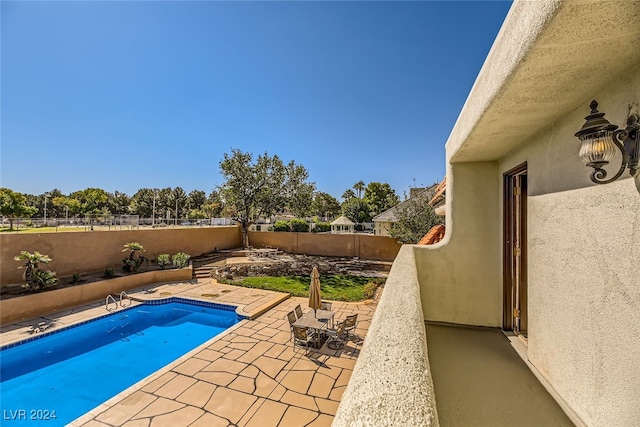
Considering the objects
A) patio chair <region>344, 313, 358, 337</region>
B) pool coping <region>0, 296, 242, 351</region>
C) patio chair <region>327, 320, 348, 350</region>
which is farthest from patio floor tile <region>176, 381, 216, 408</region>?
pool coping <region>0, 296, 242, 351</region>

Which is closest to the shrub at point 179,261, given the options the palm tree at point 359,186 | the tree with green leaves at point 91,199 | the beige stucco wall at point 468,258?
the beige stucco wall at point 468,258

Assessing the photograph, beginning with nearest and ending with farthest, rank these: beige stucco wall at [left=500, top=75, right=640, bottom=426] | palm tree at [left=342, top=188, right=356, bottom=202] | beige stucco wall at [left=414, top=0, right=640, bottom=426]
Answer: beige stucco wall at [left=414, top=0, right=640, bottom=426] < beige stucco wall at [left=500, top=75, right=640, bottom=426] < palm tree at [left=342, top=188, right=356, bottom=202]

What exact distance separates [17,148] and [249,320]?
29857 mm

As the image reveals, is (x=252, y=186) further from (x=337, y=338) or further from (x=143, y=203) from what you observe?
(x=143, y=203)

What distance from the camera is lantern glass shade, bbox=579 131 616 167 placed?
6.48ft

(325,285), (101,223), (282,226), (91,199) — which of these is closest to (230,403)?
(325,285)

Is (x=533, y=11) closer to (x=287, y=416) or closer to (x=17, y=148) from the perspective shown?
(x=287, y=416)

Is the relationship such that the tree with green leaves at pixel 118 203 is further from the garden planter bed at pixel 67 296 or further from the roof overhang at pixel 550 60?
the roof overhang at pixel 550 60

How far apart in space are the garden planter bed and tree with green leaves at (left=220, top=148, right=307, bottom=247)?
1004cm

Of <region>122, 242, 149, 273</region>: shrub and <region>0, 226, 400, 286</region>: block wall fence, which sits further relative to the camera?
<region>122, 242, 149, 273</region>: shrub

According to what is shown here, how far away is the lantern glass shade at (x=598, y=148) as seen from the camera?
1977 mm

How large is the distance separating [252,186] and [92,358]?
18096 mm

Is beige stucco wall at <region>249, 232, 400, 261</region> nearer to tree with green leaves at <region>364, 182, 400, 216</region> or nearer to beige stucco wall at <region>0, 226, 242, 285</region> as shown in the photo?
beige stucco wall at <region>0, 226, 242, 285</region>

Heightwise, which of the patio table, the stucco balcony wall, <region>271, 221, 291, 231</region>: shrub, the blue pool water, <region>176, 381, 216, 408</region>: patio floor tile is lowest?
the blue pool water
